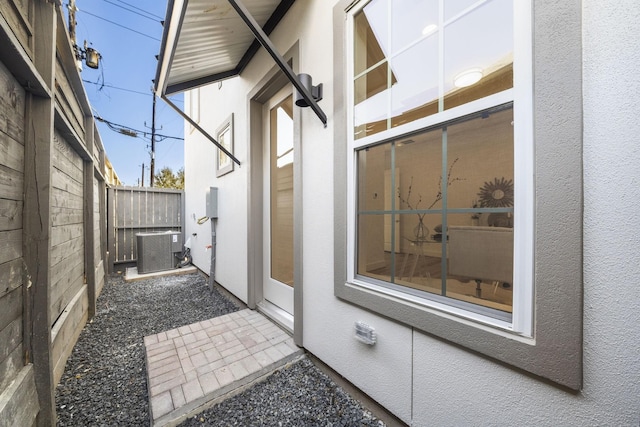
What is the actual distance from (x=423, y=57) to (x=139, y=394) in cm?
307

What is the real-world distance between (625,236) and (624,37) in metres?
0.70

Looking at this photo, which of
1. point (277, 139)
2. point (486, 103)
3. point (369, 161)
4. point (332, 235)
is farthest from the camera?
point (277, 139)

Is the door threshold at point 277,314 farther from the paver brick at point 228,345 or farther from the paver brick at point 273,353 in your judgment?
the paver brick at point 228,345

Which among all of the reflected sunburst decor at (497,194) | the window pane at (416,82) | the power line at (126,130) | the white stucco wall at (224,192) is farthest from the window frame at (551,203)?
the power line at (126,130)

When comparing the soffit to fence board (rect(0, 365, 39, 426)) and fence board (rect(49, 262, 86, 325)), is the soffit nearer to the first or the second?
fence board (rect(49, 262, 86, 325))

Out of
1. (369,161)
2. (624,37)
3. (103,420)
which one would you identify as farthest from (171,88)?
(624,37)

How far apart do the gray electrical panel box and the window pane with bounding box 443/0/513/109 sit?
3836 millimetres

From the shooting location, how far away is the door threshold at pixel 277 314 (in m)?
2.49

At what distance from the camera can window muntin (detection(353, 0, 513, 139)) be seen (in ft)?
3.77

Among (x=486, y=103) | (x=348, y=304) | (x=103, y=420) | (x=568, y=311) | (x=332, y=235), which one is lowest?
(x=103, y=420)

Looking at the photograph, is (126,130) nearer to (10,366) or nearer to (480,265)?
(10,366)

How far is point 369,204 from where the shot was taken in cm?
171

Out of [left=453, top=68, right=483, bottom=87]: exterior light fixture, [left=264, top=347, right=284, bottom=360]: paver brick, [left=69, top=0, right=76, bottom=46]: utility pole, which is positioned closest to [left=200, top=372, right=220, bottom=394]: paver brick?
[left=264, top=347, right=284, bottom=360]: paver brick

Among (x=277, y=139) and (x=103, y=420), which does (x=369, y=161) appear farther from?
(x=103, y=420)
